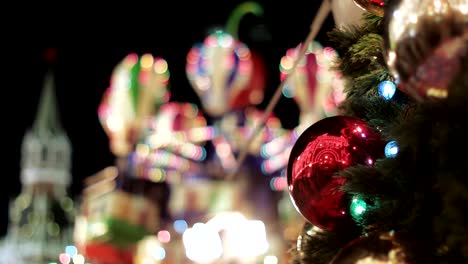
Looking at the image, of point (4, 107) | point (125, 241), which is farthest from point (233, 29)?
point (4, 107)

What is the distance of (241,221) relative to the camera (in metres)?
6.14

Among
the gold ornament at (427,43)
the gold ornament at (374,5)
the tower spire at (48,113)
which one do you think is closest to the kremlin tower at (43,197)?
the tower spire at (48,113)

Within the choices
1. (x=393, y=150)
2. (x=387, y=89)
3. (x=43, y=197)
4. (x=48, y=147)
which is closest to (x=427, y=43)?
(x=393, y=150)

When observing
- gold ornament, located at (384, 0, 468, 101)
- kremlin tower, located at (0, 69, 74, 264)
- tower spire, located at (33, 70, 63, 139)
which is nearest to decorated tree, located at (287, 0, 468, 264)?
gold ornament, located at (384, 0, 468, 101)

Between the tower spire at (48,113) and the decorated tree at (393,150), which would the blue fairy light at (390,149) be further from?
the tower spire at (48,113)

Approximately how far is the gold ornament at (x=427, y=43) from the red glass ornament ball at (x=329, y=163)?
0.36 m

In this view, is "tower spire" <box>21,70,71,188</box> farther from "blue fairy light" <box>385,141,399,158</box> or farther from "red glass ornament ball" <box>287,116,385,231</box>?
"blue fairy light" <box>385,141,399,158</box>

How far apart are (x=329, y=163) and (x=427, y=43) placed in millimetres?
463

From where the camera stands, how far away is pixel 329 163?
1.36 m

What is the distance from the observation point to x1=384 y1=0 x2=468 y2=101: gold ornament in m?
0.92

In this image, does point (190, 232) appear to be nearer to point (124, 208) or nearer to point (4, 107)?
point (124, 208)

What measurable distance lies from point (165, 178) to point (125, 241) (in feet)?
9.91

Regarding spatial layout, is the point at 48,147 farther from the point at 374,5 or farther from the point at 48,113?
the point at 374,5

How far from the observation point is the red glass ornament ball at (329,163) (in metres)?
1.34
